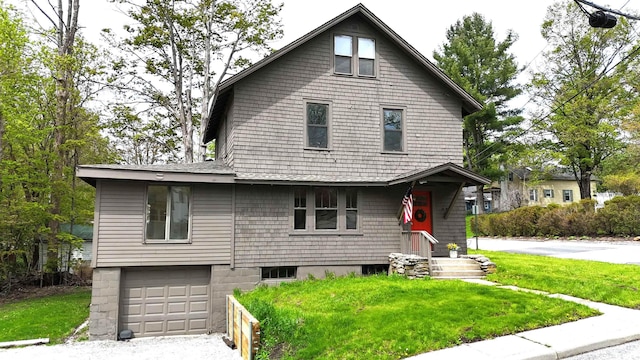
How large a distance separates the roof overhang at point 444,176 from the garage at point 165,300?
6.24 m

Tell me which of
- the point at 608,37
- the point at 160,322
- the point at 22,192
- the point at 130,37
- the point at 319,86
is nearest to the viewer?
the point at 160,322

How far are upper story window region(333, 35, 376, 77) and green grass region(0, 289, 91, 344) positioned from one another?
1086cm

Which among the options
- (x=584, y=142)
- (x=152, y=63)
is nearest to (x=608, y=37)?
(x=584, y=142)

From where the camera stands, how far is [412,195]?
13.4m

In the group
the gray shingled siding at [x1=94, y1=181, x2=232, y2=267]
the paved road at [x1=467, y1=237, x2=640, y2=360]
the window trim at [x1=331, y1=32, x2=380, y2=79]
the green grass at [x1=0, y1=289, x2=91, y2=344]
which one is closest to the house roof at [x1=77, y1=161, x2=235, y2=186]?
the gray shingled siding at [x1=94, y1=181, x2=232, y2=267]

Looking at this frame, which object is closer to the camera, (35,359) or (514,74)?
(35,359)

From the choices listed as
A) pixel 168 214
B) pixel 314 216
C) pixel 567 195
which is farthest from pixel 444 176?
pixel 567 195

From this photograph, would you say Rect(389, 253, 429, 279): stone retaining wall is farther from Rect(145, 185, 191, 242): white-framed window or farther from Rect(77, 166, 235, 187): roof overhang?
Rect(145, 185, 191, 242): white-framed window

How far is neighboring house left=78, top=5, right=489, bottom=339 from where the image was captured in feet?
36.4

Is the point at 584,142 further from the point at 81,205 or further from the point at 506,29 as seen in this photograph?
the point at 81,205

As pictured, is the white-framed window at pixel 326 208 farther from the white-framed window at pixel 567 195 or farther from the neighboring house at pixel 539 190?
the white-framed window at pixel 567 195

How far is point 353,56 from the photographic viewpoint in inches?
527

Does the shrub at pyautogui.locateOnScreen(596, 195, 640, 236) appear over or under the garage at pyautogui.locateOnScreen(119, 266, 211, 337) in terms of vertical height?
over

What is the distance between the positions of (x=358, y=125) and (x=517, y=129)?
28.4 metres
